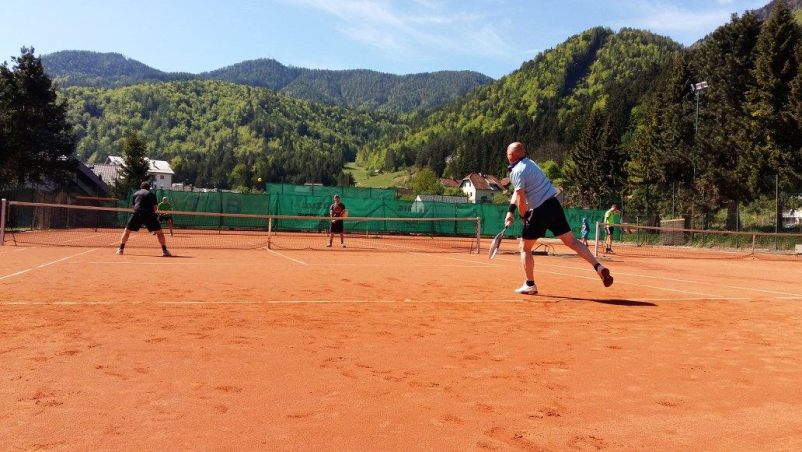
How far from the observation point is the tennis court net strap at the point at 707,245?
24.7 meters

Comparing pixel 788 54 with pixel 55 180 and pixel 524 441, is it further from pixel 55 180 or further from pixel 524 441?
pixel 55 180

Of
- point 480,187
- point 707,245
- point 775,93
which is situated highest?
point 480,187

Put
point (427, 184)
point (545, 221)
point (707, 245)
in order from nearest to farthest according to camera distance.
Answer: point (545, 221) → point (707, 245) → point (427, 184)

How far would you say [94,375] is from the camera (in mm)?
3506

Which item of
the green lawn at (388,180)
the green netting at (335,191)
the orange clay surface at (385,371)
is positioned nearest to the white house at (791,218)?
the green netting at (335,191)

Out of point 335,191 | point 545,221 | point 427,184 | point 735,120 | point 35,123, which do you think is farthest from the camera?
point 427,184

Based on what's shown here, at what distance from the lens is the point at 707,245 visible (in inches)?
1219

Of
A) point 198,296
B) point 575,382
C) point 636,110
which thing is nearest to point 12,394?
point 575,382

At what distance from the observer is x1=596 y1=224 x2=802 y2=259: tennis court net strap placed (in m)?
24.7

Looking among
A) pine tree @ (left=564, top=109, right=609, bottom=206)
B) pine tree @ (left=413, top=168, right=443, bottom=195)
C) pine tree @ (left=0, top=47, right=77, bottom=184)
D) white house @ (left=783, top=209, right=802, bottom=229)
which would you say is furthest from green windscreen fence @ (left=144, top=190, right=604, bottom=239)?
pine tree @ (left=413, top=168, right=443, bottom=195)

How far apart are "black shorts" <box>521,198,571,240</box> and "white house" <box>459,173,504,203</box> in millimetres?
139278

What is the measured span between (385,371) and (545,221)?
4.33m

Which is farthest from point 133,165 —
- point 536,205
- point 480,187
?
point 480,187

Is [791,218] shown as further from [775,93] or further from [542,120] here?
[542,120]
